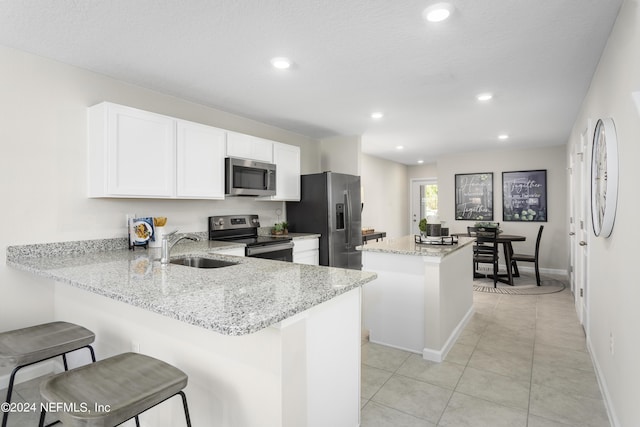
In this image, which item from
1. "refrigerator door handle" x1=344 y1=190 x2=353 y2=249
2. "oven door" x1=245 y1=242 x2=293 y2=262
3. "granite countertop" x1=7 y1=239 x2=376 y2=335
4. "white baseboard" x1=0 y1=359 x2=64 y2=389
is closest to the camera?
"granite countertop" x1=7 y1=239 x2=376 y2=335

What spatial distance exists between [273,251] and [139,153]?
1.60 meters

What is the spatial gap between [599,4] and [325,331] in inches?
90.0

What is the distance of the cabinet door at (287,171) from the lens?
432 centimetres

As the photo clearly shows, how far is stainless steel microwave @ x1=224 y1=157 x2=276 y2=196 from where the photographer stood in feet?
11.9

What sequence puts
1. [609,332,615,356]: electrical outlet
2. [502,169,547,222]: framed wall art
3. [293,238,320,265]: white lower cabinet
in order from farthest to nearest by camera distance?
[502,169,547,222]: framed wall art < [293,238,320,265]: white lower cabinet < [609,332,615,356]: electrical outlet

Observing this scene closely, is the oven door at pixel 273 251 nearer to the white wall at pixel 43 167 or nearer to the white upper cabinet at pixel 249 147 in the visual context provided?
the white upper cabinet at pixel 249 147

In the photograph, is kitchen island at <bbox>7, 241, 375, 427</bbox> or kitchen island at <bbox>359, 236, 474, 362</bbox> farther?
kitchen island at <bbox>359, 236, 474, 362</bbox>

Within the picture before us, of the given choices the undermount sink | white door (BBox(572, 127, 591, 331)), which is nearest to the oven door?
the undermount sink

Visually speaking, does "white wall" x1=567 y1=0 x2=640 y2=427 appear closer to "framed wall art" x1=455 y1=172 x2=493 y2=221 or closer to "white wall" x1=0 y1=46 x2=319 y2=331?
"white wall" x1=0 y1=46 x2=319 y2=331

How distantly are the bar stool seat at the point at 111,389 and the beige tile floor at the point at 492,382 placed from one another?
3.95 ft

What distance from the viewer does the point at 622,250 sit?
1.86 m

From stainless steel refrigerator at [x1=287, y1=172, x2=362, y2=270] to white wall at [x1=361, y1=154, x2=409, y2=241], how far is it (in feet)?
7.33

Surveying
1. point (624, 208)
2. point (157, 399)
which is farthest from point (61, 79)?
point (624, 208)

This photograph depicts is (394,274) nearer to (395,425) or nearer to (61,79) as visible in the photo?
(395,425)
